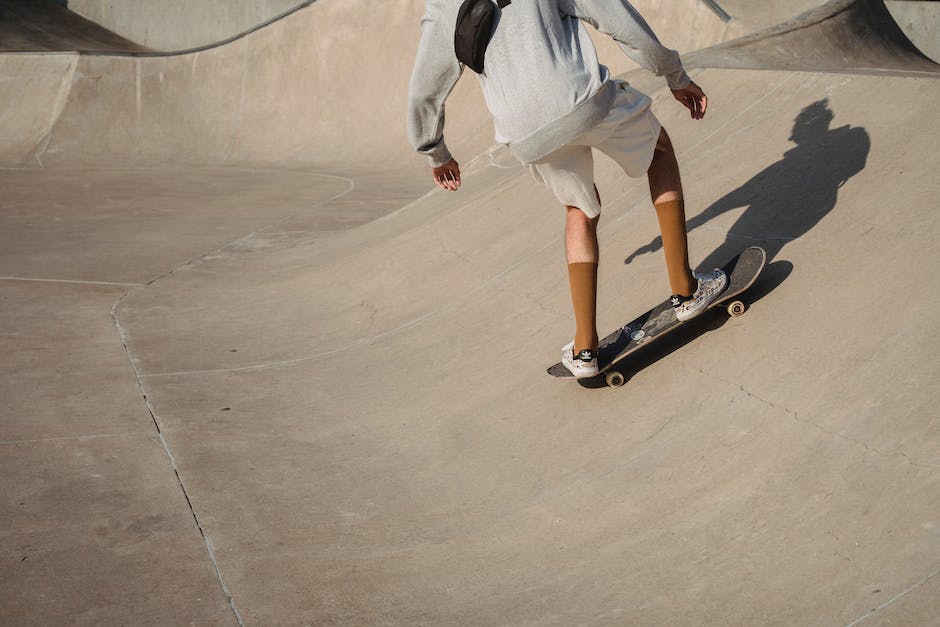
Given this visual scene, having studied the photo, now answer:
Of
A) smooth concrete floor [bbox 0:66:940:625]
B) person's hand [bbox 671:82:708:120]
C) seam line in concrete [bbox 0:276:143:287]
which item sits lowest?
seam line in concrete [bbox 0:276:143:287]

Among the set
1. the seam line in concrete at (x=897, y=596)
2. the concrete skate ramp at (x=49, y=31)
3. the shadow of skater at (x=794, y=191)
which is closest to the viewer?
the seam line in concrete at (x=897, y=596)

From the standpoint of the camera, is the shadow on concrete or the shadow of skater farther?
the shadow of skater

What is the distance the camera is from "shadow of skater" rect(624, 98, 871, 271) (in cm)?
411

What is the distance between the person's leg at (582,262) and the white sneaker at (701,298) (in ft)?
1.17

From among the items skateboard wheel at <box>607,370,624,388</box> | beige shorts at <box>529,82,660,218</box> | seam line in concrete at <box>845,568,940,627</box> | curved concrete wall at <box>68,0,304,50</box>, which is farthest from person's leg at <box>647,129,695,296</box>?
curved concrete wall at <box>68,0,304,50</box>

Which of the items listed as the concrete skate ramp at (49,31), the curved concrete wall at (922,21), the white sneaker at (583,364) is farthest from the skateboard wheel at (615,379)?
the curved concrete wall at (922,21)

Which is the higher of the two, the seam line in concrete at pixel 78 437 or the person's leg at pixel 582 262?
the person's leg at pixel 582 262

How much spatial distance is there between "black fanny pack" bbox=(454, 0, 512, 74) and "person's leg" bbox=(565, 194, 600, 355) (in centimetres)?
73

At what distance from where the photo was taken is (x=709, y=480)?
3.03 m

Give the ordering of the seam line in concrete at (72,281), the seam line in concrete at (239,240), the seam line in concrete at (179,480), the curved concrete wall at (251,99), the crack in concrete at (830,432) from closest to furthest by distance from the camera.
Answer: the crack in concrete at (830,432), the seam line in concrete at (179,480), the seam line in concrete at (72,281), the seam line in concrete at (239,240), the curved concrete wall at (251,99)

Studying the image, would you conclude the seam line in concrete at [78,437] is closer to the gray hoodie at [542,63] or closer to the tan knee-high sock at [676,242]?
the gray hoodie at [542,63]

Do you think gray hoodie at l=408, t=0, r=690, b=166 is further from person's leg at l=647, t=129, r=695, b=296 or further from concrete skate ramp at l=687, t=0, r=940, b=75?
concrete skate ramp at l=687, t=0, r=940, b=75

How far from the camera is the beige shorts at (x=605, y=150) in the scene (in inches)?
132

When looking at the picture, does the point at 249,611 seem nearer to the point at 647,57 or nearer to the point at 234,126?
the point at 647,57
